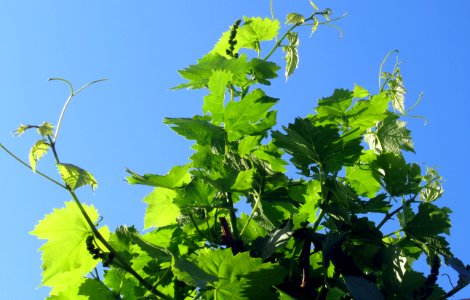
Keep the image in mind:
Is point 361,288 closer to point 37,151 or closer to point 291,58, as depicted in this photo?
point 37,151

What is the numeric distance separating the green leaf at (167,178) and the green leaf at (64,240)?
0.18m

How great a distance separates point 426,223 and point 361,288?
1.49ft

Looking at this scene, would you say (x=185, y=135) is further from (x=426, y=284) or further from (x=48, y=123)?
(x=426, y=284)

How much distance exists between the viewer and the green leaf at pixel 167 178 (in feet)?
5.95

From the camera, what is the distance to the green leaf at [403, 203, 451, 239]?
192 centimetres

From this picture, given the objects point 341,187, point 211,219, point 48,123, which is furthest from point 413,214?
point 48,123

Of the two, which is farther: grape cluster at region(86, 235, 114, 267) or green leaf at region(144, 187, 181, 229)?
green leaf at region(144, 187, 181, 229)

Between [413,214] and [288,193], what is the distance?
19.9 inches

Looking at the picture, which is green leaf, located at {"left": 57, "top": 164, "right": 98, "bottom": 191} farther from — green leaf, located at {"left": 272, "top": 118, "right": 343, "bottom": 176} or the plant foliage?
green leaf, located at {"left": 272, "top": 118, "right": 343, "bottom": 176}

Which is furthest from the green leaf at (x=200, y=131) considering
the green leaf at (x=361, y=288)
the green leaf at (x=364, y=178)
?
the green leaf at (x=361, y=288)

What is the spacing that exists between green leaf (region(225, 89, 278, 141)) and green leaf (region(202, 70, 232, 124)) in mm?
36

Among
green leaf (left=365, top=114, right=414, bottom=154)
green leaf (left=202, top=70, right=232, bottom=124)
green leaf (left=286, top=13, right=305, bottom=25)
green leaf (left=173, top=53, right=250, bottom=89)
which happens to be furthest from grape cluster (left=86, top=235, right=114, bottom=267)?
green leaf (left=286, top=13, right=305, bottom=25)

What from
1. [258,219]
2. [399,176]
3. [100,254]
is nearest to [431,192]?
[399,176]

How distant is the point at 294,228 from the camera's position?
1824 mm
